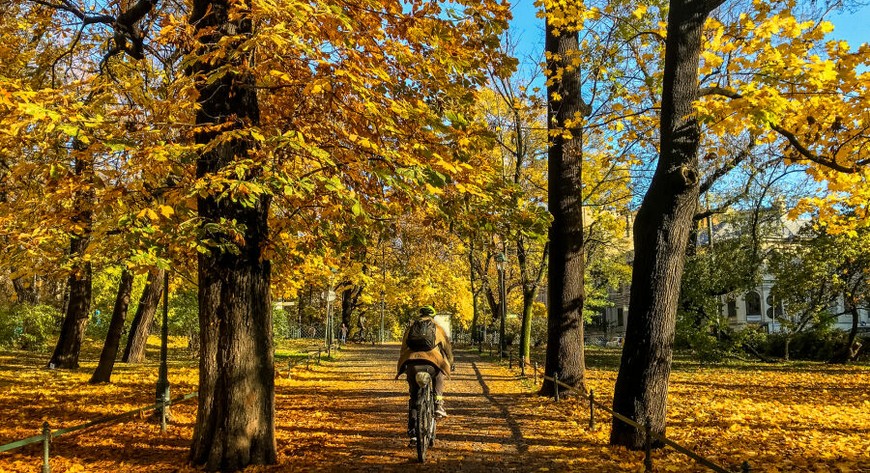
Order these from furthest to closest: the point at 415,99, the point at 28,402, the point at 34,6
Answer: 1. the point at 28,402
2. the point at 34,6
3. the point at 415,99

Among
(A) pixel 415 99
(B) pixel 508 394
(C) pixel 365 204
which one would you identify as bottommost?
(B) pixel 508 394

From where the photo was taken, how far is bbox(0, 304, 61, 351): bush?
22531mm

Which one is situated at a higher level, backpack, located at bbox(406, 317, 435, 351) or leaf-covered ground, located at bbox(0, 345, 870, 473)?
backpack, located at bbox(406, 317, 435, 351)

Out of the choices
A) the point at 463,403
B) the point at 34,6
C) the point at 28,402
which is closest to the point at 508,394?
the point at 463,403

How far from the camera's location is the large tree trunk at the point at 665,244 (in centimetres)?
723

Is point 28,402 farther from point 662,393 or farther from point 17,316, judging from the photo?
point 17,316

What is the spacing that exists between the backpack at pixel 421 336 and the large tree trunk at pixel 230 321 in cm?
191

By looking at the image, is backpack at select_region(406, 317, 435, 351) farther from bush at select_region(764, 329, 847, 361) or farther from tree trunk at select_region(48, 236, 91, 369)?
bush at select_region(764, 329, 847, 361)

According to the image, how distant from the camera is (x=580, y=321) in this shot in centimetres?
1244

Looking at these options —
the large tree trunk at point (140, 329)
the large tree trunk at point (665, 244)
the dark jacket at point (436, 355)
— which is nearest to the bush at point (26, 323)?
the large tree trunk at point (140, 329)

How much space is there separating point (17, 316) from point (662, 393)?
23923mm

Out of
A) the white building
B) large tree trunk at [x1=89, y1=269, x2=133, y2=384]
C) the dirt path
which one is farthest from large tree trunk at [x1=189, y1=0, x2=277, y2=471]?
the white building

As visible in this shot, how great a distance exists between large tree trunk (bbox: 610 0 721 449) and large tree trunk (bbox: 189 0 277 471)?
4422mm

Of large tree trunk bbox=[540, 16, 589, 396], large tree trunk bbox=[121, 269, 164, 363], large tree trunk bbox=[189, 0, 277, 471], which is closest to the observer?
large tree trunk bbox=[189, 0, 277, 471]
